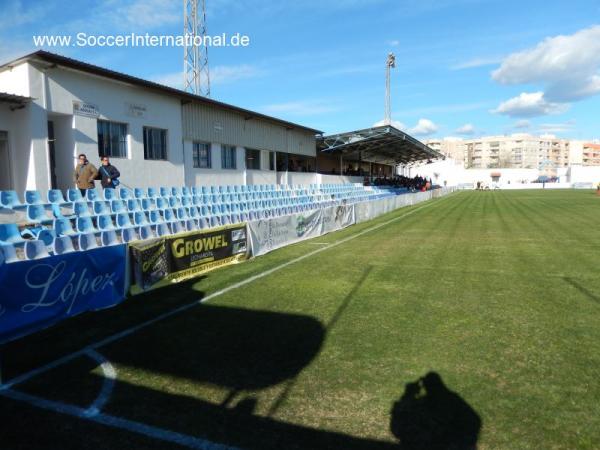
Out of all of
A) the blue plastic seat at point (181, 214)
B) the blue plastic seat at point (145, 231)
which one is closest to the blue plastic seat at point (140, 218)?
the blue plastic seat at point (145, 231)

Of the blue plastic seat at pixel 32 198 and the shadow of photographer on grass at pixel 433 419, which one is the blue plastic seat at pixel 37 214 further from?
the shadow of photographer on grass at pixel 433 419

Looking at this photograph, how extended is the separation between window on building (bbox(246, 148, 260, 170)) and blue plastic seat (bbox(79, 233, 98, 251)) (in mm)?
15561

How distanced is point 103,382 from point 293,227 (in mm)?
10032

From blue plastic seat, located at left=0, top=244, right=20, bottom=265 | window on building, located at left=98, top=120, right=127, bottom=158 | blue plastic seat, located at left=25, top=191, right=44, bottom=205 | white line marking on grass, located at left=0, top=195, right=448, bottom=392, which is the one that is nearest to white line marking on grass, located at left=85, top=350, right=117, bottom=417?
white line marking on grass, located at left=0, top=195, right=448, bottom=392

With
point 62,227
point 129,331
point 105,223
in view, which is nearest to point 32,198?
point 62,227

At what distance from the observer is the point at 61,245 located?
8953 millimetres

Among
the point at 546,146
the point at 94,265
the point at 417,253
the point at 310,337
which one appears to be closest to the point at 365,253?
the point at 417,253

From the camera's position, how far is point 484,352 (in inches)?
190

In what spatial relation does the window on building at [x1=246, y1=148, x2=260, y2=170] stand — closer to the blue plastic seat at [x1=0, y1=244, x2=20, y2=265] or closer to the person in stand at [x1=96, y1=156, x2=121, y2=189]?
the person in stand at [x1=96, y1=156, x2=121, y2=189]

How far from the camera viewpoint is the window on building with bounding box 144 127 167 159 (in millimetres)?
16844

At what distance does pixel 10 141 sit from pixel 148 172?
502cm

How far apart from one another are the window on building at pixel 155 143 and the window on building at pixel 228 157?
4.60m

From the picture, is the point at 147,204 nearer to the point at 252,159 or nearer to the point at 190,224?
the point at 190,224

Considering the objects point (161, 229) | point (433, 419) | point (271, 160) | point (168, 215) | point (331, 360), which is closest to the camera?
point (433, 419)
